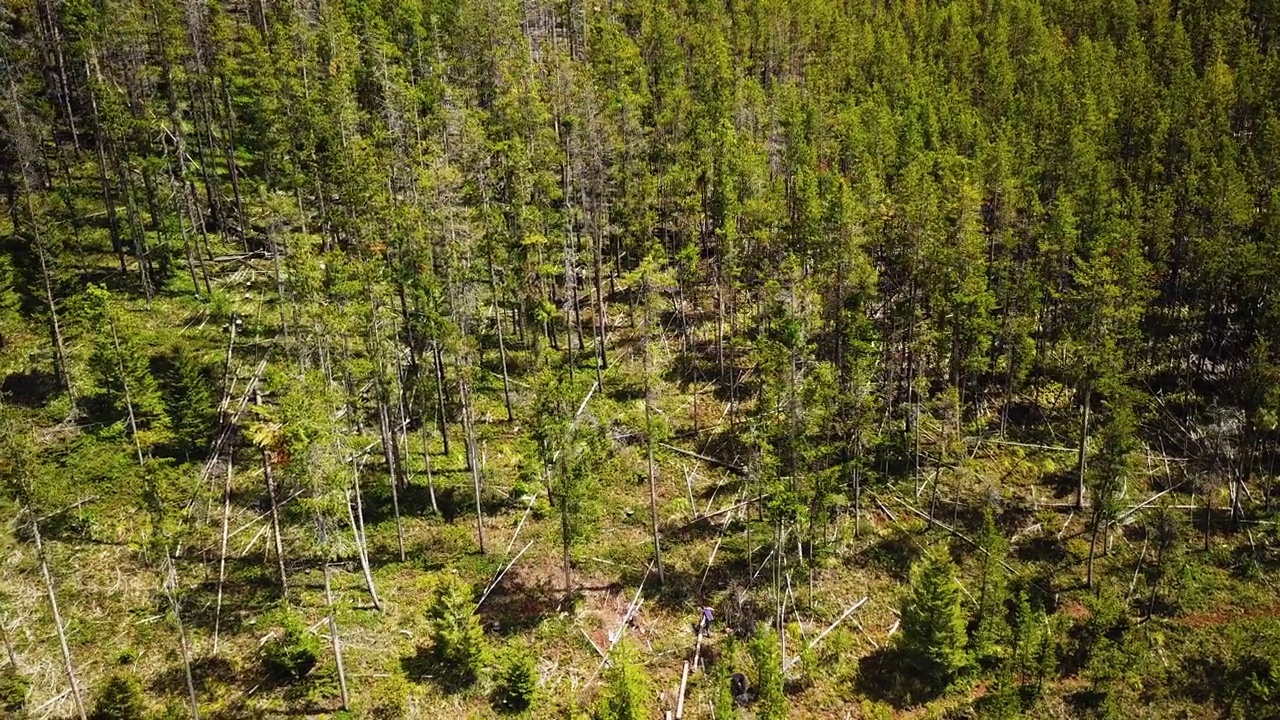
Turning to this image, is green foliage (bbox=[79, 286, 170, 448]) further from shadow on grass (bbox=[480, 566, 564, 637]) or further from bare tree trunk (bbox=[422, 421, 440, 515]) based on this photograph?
shadow on grass (bbox=[480, 566, 564, 637])

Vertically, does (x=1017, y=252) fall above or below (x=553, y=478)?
above

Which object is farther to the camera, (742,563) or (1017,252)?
(1017,252)

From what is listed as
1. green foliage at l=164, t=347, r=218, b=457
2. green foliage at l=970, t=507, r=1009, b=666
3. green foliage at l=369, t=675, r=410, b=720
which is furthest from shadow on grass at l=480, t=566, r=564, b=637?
green foliage at l=970, t=507, r=1009, b=666

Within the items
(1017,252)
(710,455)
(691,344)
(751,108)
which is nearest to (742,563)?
(710,455)

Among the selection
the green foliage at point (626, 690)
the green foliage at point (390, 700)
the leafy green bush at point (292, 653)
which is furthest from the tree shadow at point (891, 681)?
the leafy green bush at point (292, 653)

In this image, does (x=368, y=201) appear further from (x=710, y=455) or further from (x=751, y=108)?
(x=751, y=108)

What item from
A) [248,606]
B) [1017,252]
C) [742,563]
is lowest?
[742,563]
